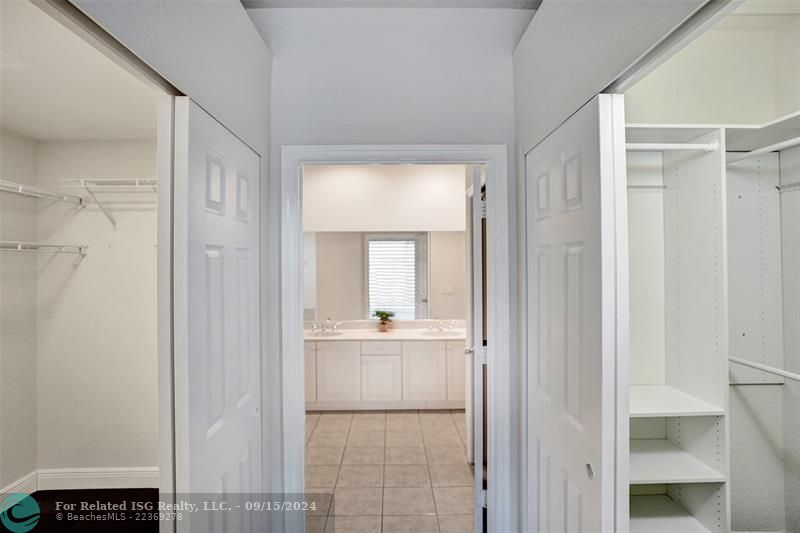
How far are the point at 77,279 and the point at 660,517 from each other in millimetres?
2856

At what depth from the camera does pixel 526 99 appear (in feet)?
5.68

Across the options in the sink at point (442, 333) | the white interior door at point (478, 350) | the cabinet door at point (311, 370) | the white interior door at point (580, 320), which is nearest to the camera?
the white interior door at point (580, 320)

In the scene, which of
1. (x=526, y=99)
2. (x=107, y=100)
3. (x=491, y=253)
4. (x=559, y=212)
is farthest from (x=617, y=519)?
(x=107, y=100)

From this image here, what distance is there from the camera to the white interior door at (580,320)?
1.11 m

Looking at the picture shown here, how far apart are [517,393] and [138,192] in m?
2.19

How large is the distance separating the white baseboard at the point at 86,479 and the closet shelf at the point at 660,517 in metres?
2.37

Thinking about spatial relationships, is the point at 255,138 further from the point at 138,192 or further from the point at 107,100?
the point at 138,192

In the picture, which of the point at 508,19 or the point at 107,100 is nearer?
the point at 107,100

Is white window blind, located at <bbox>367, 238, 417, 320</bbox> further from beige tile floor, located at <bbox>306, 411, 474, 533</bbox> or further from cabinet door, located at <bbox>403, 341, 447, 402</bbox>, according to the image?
beige tile floor, located at <bbox>306, 411, 474, 533</bbox>

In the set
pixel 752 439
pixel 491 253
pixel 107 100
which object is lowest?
pixel 752 439

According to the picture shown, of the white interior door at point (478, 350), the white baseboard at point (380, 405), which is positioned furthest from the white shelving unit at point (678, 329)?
the white baseboard at point (380, 405)

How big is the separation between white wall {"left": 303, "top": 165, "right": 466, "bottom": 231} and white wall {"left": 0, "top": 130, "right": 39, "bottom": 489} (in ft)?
8.76

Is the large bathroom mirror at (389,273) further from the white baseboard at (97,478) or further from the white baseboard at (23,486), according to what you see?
the white baseboard at (23,486)

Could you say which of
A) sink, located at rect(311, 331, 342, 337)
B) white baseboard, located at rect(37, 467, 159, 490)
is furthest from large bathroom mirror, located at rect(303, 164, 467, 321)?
white baseboard, located at rect(37, 467, 159, 490)
